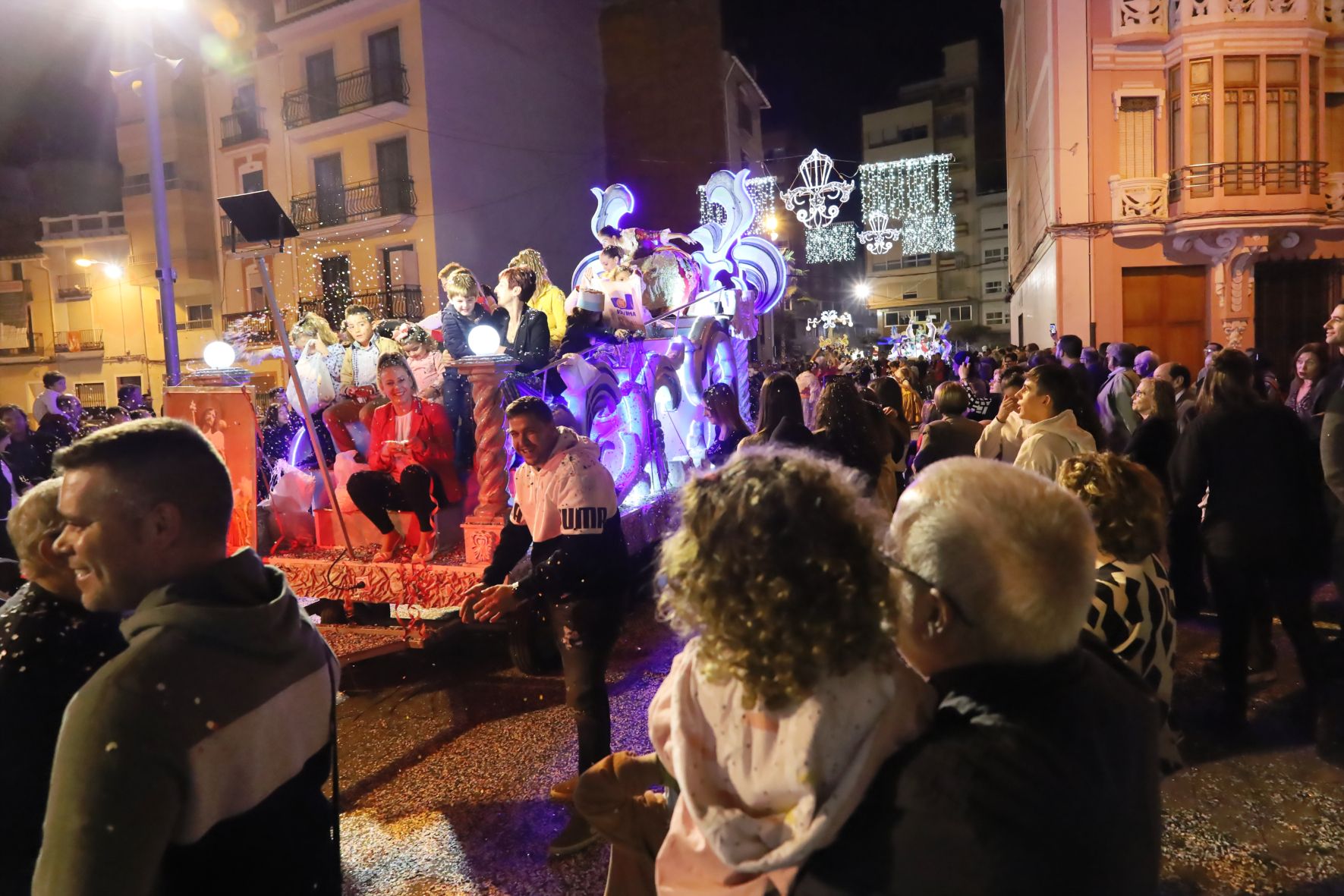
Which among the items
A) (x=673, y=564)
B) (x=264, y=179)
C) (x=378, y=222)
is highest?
(x=264, y=179)

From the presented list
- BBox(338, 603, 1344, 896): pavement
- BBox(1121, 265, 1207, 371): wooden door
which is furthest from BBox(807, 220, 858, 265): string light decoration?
BBox(338, 603, 1344, 896): pavement

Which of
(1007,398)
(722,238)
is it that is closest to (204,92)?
(722,238)

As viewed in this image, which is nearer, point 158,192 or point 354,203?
point 158,192

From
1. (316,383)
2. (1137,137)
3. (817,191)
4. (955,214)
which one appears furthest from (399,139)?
(955,214)

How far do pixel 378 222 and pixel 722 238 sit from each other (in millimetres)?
14675

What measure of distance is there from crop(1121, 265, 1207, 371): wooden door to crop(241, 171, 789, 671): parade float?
1161 centimetres

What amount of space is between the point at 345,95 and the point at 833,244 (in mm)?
14062

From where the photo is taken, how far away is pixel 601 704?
3936mm

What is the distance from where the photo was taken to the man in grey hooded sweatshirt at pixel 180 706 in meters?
1.47

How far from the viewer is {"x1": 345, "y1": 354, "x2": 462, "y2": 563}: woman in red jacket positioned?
271 inches

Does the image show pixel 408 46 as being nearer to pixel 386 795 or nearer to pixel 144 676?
pixel 386 795

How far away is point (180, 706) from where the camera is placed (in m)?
1.54

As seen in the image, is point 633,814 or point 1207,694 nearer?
point 633,814

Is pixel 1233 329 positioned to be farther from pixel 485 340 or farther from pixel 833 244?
pixel 485 340
